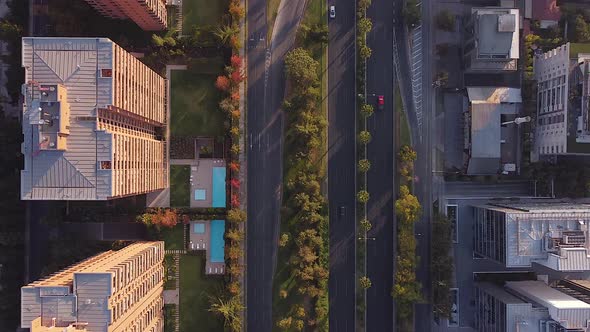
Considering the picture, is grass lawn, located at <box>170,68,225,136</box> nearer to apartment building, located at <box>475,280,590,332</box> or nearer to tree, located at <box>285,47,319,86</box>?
tree, located at <box>285,47,319,86</box>

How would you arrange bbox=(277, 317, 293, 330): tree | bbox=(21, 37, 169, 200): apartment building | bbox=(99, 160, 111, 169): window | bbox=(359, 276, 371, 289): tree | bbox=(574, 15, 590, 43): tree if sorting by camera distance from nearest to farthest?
bbox=(21, 37, 169, 200): apartment building
bbox=(99, 160, 111, 169): window
bbox=(277, 317, 293, 330): tree
bbox=(359, 276, 371, 289): tree
bbox=(574, 15, 590, 43): tree

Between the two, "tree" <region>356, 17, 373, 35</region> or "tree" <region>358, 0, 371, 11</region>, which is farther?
"tree" <region>358, 0, 371, 11</region>

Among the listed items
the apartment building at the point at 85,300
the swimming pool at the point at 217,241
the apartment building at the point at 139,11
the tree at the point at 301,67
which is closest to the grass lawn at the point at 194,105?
the apartment building at the point at 139,11

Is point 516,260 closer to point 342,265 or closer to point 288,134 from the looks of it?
point 342,265

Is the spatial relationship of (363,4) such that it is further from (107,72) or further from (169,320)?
(169,320)

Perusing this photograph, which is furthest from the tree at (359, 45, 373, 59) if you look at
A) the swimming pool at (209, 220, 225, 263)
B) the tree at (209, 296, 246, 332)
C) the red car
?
the tree at (209, 296, 246, 332)

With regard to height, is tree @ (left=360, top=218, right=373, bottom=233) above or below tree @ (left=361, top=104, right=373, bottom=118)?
below

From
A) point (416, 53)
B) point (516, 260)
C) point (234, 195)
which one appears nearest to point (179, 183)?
point (234, 195)
